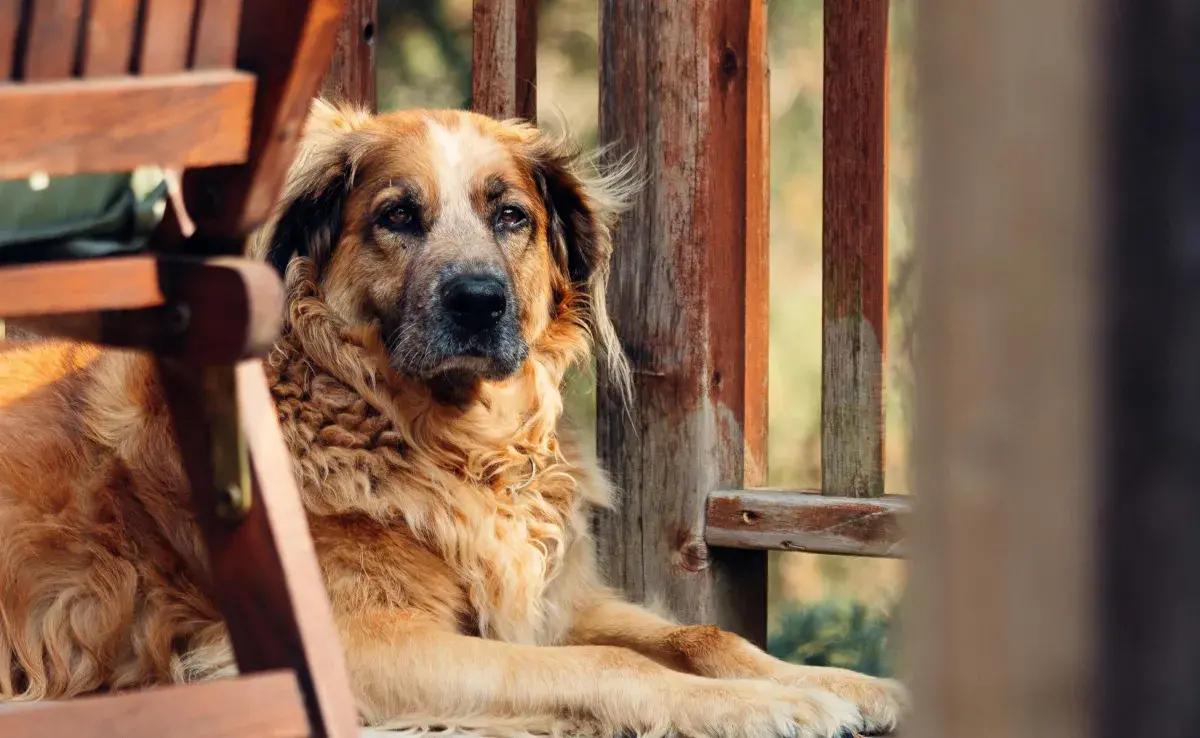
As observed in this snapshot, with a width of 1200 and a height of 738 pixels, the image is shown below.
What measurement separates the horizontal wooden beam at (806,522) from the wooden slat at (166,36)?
2034 millimetres

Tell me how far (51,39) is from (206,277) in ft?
0.82

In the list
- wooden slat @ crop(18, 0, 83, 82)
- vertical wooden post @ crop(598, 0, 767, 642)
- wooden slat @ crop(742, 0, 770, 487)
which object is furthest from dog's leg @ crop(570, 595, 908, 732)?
wooden slat @ crop(18, 0, 83, 82)

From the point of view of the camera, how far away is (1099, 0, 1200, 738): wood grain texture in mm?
659

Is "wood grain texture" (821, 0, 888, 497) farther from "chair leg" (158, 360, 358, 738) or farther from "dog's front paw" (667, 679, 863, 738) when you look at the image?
"chair leg" (158, 360, 358, 738)

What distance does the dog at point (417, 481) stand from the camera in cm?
252

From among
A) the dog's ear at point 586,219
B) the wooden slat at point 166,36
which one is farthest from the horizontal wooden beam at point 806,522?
the wooden slat at point 166,36

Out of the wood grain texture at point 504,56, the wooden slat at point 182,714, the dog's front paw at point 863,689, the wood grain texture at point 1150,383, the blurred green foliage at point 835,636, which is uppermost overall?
the wood grain texture at point 504,56

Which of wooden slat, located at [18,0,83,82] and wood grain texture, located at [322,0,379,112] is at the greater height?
wood grain texture, located at [322,0,379,112]

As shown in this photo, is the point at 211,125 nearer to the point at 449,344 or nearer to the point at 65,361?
the point at 449,344

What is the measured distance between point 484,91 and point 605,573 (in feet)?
4.13

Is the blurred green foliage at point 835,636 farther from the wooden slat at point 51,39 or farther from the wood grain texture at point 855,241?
the wooden slat at point 51,39

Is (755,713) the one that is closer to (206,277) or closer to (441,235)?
(441,235)

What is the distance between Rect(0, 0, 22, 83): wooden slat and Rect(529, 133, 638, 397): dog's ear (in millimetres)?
2022

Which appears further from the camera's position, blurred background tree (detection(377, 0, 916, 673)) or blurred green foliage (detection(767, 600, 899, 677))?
blurred background tree (detection(377, 0, 916, 673))
